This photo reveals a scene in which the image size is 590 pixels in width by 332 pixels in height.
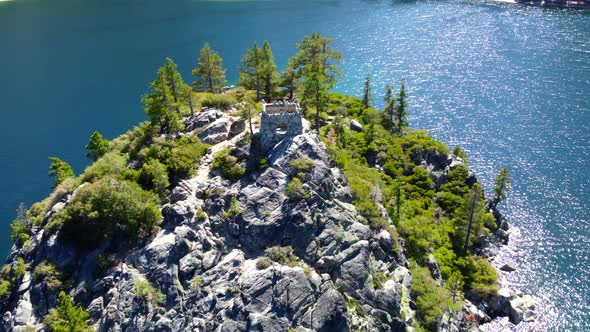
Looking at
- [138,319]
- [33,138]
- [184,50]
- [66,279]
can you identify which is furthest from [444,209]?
[184,50]

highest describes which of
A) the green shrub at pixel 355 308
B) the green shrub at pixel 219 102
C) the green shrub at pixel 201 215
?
the green shrub at pixel 219 102

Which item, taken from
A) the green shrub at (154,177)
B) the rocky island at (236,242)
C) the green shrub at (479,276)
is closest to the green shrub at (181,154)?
the rocky island at (236,242)

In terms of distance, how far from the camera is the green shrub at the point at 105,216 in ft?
226

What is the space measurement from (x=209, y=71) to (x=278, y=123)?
37.9m

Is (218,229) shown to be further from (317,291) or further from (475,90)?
(475,90)

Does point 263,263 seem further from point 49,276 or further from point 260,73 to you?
point 260,73

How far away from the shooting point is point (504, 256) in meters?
98.1

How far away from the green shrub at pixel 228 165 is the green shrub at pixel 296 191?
947 centimetres

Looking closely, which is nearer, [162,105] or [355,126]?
[162,105]

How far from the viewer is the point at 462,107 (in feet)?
486

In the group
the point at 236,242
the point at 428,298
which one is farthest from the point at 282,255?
the point at 428,298

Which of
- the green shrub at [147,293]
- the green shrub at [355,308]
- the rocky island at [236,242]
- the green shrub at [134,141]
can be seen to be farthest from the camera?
the green shrub at [134,141]

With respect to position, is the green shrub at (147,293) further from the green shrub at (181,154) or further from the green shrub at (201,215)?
the green shrub at (181,154)

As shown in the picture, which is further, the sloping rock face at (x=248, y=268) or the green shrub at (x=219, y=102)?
the green shrub at (x=219, y=102)
